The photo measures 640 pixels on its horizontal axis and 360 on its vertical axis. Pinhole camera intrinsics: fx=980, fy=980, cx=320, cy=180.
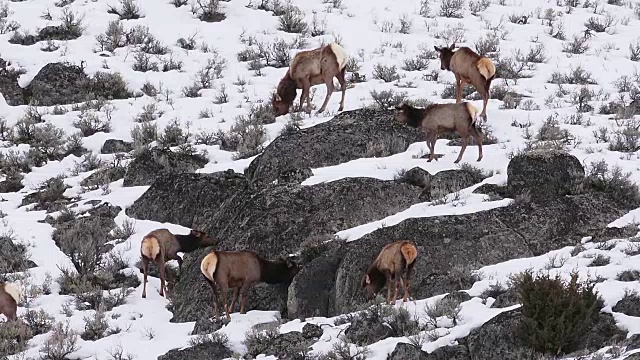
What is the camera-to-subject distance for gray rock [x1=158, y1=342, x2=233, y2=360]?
1039 centimetres

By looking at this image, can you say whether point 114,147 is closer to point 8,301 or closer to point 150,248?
point 150,248

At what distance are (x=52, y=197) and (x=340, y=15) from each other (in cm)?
1018

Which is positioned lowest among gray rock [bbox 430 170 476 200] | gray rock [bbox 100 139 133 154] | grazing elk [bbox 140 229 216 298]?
gray rock [bbox 100 139 133 154]

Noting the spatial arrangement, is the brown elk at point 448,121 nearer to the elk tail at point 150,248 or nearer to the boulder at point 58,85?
the elk tail at point 150,248

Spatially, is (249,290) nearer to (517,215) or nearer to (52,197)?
(517,215)

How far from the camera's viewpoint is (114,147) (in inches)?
691

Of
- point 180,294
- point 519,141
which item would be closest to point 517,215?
point 519,141

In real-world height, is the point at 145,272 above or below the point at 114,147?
above

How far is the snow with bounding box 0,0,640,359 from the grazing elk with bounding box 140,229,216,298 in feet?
1.46

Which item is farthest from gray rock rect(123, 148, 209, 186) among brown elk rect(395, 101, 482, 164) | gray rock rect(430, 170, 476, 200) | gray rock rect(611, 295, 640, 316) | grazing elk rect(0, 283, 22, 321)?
gray rock rect(611, 295, 640, 316)

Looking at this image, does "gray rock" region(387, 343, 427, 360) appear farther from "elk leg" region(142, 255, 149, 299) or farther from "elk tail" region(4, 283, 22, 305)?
"elk tail" region(4, 283, 22, 305)

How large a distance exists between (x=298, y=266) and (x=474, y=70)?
Result: 17.8ft

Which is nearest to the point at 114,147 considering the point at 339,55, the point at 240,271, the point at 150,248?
the point at 339,55

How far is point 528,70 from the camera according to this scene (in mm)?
19969
